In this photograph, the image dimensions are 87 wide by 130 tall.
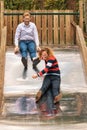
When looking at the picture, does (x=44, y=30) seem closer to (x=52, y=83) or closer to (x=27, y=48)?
(x=27, y=48)

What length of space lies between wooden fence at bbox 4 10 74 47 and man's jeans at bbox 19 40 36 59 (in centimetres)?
335

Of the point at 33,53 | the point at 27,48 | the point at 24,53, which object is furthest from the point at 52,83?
the point at 27,48

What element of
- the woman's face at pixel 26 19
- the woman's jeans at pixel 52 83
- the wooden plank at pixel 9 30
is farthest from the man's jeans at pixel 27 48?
the wooden plank at pixel 9 30

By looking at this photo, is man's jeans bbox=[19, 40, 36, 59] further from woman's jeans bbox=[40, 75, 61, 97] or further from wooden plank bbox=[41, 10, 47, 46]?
wooden plank bbox=[41, 10, 47, 46]

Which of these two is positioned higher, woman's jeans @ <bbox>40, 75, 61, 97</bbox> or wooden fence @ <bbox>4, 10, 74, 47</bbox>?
wooden fence @ <bbox>4, 10, 74, 47</bbox>

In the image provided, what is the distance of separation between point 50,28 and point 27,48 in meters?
3.69

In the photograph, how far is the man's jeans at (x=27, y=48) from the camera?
10992mm

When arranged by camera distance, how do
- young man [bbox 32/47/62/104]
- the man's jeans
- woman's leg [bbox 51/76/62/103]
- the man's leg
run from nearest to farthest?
woman's leg [bbox 51/76/62/103]
young man [bbox 32/47/62/104]
the man's leg
the man's jeans

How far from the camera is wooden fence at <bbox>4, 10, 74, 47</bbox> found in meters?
14.6

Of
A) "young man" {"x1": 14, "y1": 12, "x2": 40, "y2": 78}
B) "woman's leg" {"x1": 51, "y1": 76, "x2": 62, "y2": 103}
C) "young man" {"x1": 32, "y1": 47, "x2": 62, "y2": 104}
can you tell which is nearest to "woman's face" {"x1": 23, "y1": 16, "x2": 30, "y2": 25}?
"young man" {"x1": 14, "y1": 12, "x2": 40, "y2": 78}

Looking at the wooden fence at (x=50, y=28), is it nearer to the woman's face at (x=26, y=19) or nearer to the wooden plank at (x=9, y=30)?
the wooden plank at (x=9, y=30)

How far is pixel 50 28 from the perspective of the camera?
14820mm

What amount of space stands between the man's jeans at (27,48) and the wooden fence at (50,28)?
3.35 meters

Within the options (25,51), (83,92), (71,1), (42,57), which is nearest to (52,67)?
(42,57)
